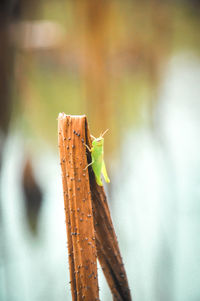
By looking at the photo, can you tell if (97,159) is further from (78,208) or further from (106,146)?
(106,146)

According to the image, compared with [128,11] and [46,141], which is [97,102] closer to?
[46,141]

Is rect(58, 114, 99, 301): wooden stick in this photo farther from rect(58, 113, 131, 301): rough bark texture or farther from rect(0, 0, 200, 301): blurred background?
rect(0, 0, 200, 301): blurred background

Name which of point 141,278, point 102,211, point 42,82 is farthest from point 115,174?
point 102,211

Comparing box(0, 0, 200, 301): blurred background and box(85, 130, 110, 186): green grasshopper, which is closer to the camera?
box(85, 130, 110, 186): green grasshopper

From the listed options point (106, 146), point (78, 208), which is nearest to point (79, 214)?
point (78, 208)

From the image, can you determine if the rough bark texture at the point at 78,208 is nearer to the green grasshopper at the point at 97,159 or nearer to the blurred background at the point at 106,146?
the green grasshopper at the point at 97,159

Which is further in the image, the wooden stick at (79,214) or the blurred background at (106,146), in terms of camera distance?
the blurred background at (106,146)

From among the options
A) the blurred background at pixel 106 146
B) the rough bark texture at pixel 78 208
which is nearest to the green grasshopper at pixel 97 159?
the rough bark texture at pixel 78 208

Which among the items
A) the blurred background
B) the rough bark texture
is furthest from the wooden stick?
the blurred background
